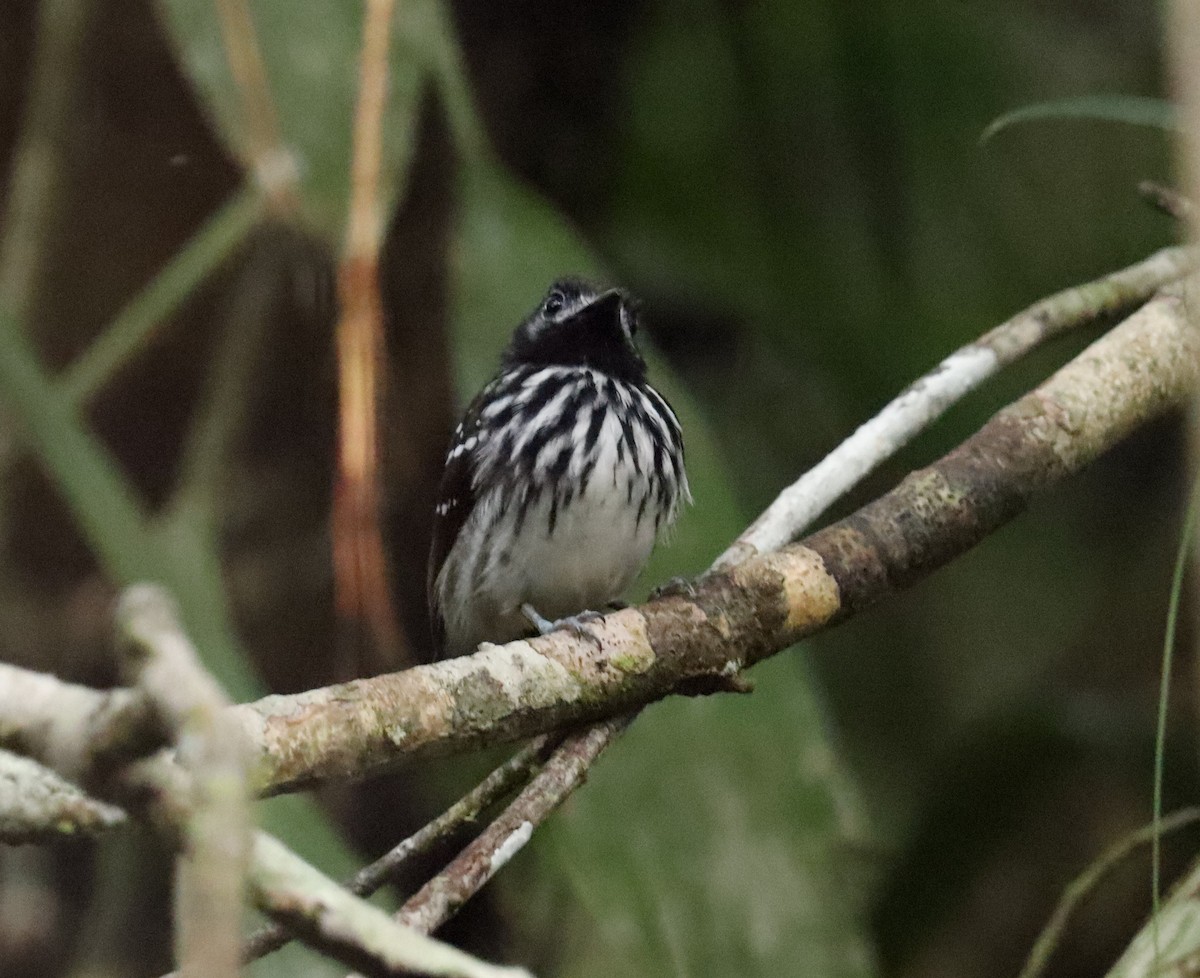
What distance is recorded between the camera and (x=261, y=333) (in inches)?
159

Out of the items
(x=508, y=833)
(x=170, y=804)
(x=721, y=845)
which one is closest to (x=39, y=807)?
(x=170, y=804)

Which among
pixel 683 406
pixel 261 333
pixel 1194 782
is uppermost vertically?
pixel 261 333

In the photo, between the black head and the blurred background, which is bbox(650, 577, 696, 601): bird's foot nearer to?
the black head

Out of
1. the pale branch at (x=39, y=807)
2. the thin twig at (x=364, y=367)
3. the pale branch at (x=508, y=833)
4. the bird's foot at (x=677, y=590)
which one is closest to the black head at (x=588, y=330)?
the thin twig at (x=364, y=367)

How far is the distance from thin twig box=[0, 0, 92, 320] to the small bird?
1479mm

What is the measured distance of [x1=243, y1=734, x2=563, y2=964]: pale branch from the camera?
5.50ft

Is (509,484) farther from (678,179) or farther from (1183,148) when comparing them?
(1183,148)

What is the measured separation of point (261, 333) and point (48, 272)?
0.60 meters

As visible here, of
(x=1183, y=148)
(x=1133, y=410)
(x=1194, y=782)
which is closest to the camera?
(x=1183, y=148)

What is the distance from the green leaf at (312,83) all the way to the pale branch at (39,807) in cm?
153

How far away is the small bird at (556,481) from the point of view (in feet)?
9.34

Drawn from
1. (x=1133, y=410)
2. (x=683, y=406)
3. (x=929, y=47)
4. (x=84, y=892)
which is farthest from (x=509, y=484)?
(x=84, y=892)

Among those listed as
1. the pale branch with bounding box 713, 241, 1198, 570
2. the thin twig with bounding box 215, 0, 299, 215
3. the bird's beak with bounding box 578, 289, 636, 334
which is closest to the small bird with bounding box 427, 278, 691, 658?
the bird's beak with bounding box 578, 289, 636, 334

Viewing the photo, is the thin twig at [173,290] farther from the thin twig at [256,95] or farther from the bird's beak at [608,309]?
the bird's beak at [608,309]
